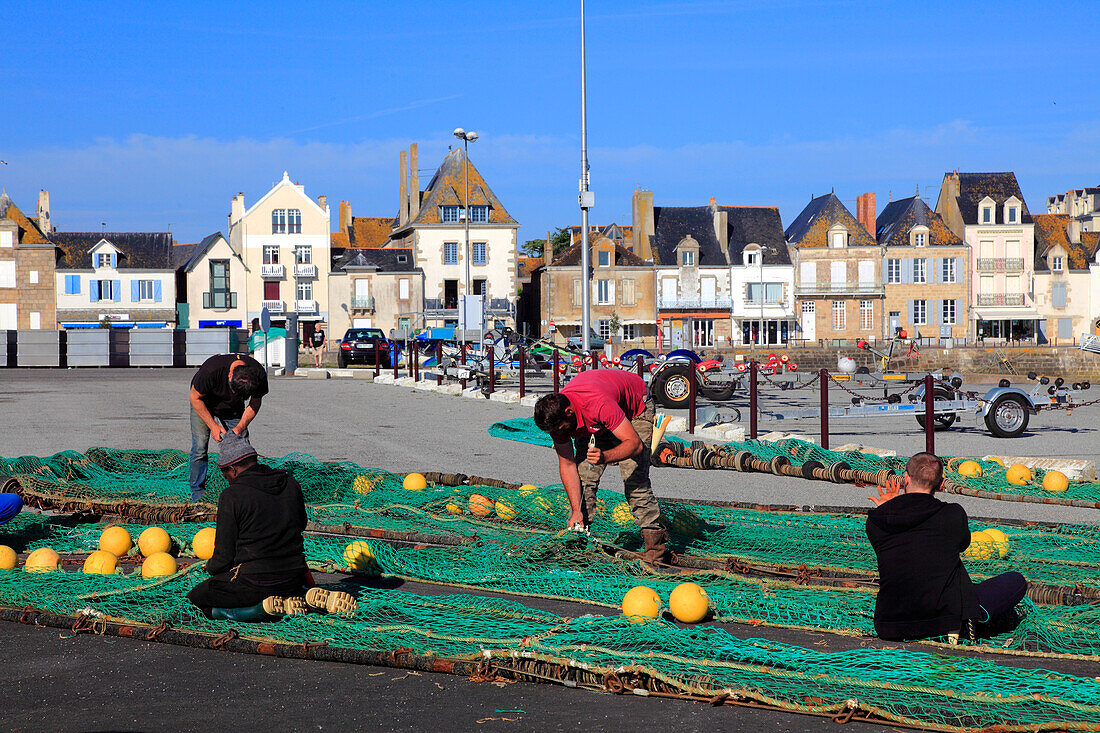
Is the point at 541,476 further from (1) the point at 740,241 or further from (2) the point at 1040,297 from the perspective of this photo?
(2) the point at 1040,297

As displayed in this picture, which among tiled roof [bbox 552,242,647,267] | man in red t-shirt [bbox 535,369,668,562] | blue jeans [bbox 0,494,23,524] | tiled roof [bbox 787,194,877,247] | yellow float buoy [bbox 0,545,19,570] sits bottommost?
yellow float buoy [bbox 0,545,19,570]

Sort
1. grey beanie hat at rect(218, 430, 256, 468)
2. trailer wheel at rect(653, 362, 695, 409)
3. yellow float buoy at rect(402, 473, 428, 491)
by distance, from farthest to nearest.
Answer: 1. trailer wheel at rect(653, 362, 695, 409)
2. yellow float buoy at rect(402, 473, 428, 491)
3. grey beanie hat at rect(218, 430, 256, 468)

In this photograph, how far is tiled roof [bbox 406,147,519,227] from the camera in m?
74.3

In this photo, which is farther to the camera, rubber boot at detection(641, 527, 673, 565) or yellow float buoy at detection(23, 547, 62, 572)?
rubber boot at detection(641, 527, 673, 565)

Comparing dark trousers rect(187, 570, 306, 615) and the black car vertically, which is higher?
the black car

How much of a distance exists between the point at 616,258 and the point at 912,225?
20233mm

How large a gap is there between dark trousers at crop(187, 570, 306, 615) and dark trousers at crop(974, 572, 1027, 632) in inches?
142

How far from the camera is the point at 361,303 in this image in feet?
242

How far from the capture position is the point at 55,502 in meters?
9.77

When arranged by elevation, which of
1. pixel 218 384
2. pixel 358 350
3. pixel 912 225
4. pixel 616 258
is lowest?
pixel 218 384

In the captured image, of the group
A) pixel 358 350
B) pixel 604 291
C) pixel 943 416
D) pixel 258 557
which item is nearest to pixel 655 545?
pixel 258 557

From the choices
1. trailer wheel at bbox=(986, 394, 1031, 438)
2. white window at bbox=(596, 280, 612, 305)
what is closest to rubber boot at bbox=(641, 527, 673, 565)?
trailer wheel at bbox=(986, 394, 1031, 438)

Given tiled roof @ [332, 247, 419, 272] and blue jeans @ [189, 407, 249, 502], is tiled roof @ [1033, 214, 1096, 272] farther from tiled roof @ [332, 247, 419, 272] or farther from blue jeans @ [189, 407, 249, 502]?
blue jeans @ [189, 407, 249, 502]

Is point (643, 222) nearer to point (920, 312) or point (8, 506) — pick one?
point (920, 312)
